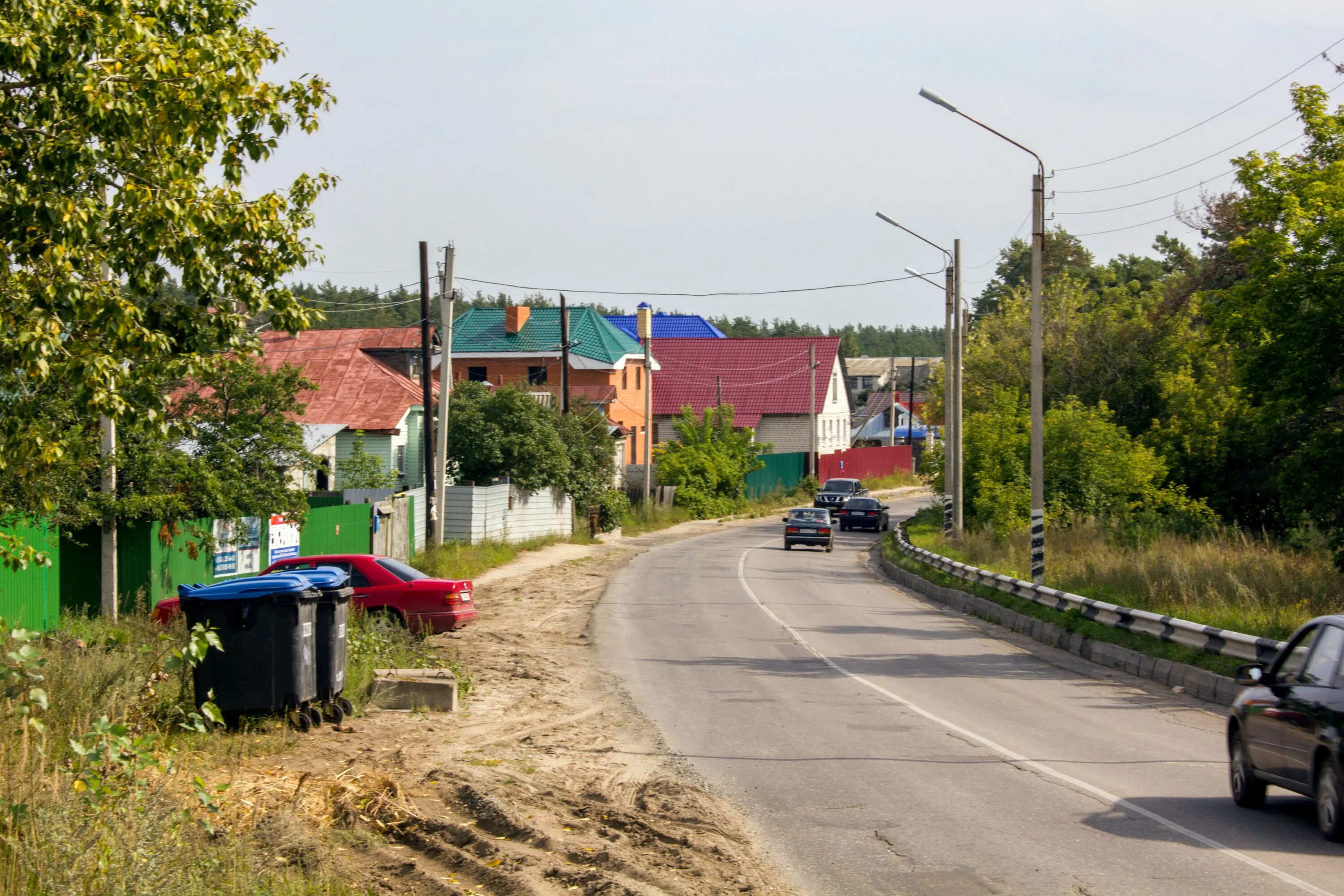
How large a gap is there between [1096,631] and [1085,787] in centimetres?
937

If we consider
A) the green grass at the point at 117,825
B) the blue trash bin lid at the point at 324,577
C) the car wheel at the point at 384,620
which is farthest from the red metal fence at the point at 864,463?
the green grass at the point at 117,825

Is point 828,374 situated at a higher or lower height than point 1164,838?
higher

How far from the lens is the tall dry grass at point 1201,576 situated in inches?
676

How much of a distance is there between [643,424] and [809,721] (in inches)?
2250

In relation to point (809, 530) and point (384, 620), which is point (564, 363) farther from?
point (384, 620)

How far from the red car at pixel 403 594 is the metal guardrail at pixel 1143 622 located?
943cm

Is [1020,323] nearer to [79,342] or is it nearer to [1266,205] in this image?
[1266,205]

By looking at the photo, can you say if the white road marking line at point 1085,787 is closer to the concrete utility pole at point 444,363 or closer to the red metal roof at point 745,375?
the concrete utility pole at point 444,363

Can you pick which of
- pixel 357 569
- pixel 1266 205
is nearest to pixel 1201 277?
pixel 1266 205

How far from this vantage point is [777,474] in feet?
224

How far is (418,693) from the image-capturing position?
12.8 meters

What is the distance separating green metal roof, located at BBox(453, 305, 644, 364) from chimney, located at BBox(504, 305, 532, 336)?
210 millimetres

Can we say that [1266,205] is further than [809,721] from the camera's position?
Yes

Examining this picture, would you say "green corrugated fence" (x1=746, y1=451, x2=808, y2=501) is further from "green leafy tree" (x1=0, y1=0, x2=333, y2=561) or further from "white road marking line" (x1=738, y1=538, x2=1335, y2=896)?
"green leafy tree" (x1=0, y1=0, x2=333, y2=561)
